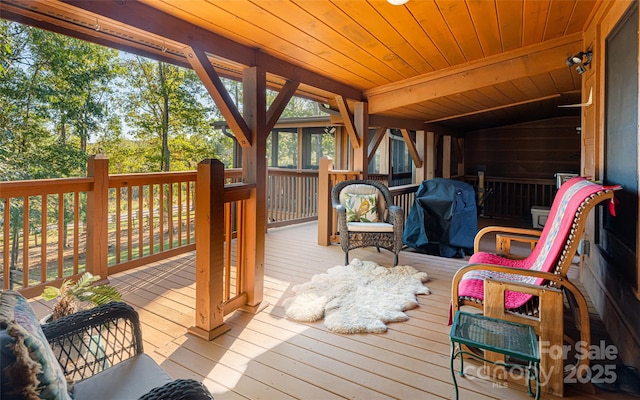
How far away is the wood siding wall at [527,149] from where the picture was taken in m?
7.96

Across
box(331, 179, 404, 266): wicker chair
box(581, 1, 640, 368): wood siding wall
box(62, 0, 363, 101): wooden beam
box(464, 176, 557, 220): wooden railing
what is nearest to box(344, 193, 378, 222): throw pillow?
box(331, 179, 404, 266): wicker chair

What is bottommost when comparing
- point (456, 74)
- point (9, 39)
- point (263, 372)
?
point (263, 372)

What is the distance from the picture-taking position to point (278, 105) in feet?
10.6

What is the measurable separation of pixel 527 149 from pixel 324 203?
239 inches

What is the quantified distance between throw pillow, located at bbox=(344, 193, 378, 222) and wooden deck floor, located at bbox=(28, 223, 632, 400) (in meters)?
1.38

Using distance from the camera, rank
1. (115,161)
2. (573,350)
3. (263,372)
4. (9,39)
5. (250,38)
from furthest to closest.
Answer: (115,161) → (9,39) → (250,38) → (573,350) → (263,372)

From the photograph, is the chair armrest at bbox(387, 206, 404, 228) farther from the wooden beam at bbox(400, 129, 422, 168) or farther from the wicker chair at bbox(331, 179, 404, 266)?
the wooden beam at bbox(400, 129, 422, 168)

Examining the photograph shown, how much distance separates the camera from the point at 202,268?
249 centimetres

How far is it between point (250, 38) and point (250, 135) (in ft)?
2.47

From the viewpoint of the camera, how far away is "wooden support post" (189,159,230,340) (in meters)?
2.41

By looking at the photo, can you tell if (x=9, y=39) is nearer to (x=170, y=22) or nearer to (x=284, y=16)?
(x=170, y=22)

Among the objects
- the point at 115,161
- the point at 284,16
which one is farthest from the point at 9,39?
the point at 284,16

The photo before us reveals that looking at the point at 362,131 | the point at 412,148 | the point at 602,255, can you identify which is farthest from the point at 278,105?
the point at 412,148

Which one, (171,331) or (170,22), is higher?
(170,22)
